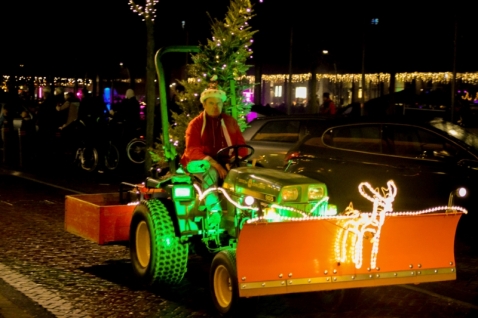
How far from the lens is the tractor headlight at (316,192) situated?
669 centimetres

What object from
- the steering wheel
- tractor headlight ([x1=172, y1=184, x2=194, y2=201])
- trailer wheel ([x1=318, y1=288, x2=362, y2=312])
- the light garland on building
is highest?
the light garland on building

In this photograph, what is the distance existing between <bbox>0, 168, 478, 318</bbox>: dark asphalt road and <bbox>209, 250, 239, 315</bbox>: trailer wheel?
28 centimetres

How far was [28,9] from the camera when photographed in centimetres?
3738

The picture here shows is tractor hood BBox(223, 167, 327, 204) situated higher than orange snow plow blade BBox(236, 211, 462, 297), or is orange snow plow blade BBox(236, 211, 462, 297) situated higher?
tractor hood BBox(223, 167, 327, 204)

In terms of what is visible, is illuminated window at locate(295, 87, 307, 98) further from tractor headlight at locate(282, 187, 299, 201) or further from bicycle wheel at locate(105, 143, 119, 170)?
tractor headlight at locate(282, 187, 299, 201)

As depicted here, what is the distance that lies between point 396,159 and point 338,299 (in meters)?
3.35

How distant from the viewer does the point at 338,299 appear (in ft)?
23.6

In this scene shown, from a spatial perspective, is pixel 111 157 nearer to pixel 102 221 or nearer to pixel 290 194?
pixel 102 221

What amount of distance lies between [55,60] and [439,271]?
36650mm

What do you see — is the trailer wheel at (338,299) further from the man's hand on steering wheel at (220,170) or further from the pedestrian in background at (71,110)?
the pedestrian in background at (71,110)

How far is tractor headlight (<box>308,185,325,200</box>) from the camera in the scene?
6.69 metres

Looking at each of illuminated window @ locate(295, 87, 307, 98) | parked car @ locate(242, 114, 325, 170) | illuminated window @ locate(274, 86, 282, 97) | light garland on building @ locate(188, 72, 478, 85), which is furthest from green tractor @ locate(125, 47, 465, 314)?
illuminated window @ locate(274, 86, 282, 97)

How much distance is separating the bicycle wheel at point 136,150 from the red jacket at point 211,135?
40.2ft

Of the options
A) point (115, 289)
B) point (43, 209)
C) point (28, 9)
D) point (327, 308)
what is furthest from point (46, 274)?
point (28, 9)
